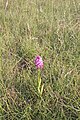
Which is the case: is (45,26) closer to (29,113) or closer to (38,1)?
(38,1)

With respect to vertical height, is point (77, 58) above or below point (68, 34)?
below

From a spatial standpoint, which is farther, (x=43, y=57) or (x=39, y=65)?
(x=43, y=57)

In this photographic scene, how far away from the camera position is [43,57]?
1683 millimetres

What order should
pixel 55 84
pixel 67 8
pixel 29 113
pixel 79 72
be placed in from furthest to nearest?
pixel 67 8 → pixel 79 72 → pixel 55 84 → pixel 29 113

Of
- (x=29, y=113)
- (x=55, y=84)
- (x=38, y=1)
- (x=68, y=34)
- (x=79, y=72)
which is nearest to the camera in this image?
(x=29, y=113)

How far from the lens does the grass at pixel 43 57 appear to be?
1266 millimetres

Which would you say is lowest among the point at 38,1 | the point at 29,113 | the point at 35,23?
the point at 29,113

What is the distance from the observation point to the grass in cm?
127

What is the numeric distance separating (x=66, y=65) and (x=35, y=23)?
28.4 inches

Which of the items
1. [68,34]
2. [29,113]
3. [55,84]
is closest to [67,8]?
[68,34]

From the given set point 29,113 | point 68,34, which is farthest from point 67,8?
point 29,113

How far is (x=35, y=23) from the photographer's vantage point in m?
2.15

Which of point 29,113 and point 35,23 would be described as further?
point 35,23

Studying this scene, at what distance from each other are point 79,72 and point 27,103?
367 millimetres
